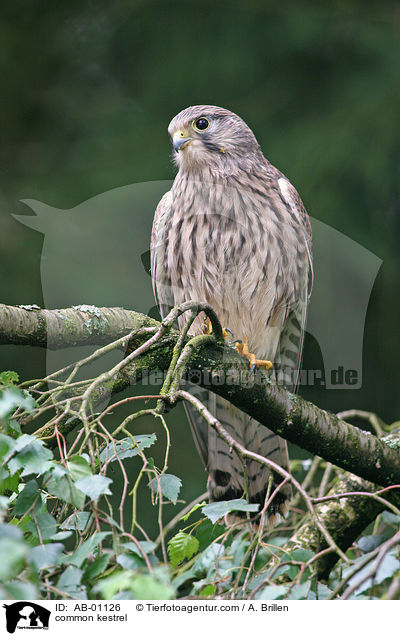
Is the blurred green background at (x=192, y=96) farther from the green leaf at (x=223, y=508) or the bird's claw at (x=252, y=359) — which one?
the green leaf at (x=223, y=508)

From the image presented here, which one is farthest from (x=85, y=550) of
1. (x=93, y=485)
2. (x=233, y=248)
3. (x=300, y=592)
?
(x=233, y=248)

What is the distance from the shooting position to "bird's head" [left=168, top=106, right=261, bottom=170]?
2322 millimetres

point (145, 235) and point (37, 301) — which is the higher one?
point (145, 235)

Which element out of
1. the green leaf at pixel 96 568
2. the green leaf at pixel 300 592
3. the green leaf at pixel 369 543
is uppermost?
the green leaf at pixel 96 568

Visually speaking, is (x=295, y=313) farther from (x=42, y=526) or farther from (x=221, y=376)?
(x=42, y=526)

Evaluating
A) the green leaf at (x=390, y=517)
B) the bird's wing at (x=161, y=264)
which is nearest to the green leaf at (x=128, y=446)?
the green leaf at (x=390, y=517)

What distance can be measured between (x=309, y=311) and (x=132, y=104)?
1.13m

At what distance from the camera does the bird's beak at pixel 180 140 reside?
2.30 metres

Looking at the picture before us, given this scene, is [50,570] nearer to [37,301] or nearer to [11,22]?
[37,301]

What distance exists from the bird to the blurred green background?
140 mm

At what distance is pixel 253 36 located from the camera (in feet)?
7.48

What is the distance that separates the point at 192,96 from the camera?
2.37 m

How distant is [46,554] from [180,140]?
1.75 m
